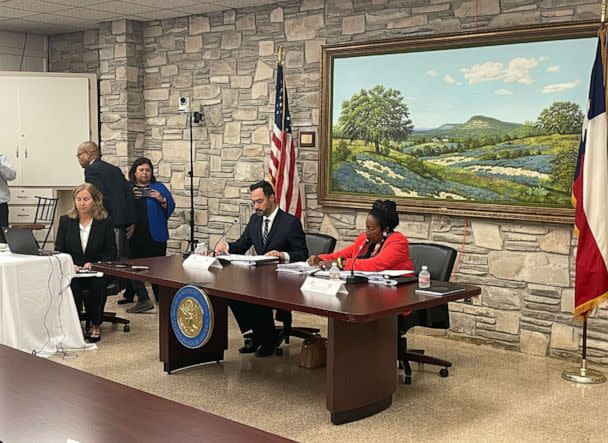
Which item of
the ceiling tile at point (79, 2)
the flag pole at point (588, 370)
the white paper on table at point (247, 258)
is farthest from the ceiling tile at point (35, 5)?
the flag pole at point (588, 370)

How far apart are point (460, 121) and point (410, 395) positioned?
2.20m

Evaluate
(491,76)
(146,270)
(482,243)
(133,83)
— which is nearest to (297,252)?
(146,270)

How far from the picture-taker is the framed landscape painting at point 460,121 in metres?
5.62

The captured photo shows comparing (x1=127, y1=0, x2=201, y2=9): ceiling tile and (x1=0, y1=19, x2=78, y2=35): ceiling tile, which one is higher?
(x1=0, y1=19, x2=78, y2=35): ceiling tile

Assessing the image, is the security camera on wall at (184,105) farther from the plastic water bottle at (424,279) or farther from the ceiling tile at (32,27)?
the plastic water bottle at (424,279)

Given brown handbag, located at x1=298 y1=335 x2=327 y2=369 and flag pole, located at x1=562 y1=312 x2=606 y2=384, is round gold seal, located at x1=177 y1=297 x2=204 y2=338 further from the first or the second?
flag pole, located at x1=562 y1=312 x2=606 y2=384

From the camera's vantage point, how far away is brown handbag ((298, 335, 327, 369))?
5387 mm

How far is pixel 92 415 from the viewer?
2.35 m

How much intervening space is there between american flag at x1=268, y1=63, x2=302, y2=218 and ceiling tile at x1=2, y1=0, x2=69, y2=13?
2194 mm

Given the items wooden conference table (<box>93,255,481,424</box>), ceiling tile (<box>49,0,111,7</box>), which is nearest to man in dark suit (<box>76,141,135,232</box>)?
ceiling tile (<box>49,0,111,7</box>)

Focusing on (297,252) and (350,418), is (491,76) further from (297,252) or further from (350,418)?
(350,418)

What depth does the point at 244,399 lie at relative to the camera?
15.7 ft

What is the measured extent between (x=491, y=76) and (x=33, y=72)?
4.84 meters

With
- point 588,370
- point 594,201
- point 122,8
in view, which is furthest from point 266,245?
point 122,8
